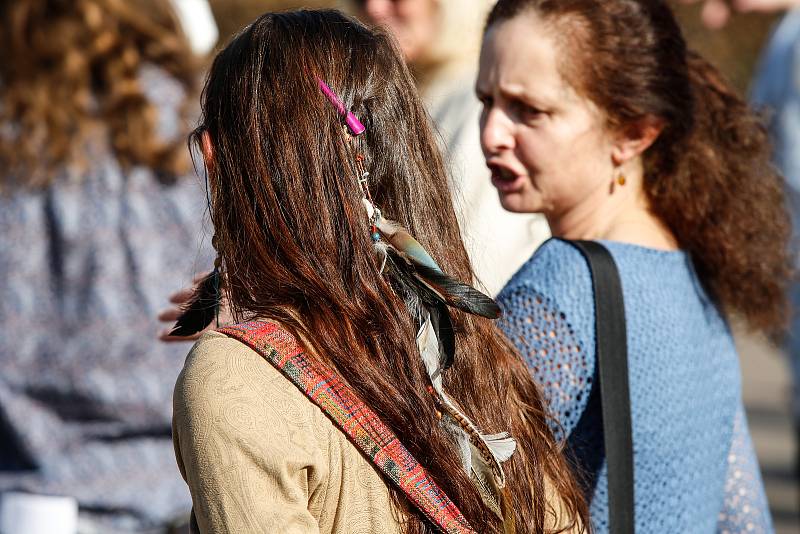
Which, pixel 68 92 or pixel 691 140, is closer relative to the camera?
pixel 691 140

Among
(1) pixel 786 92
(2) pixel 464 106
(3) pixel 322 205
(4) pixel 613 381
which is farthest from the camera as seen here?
(1) pixel 786 92

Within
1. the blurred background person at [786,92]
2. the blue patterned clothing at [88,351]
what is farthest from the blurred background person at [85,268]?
the blurred background person at [786,92]

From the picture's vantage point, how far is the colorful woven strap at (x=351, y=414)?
1.31 metres

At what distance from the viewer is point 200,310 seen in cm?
149

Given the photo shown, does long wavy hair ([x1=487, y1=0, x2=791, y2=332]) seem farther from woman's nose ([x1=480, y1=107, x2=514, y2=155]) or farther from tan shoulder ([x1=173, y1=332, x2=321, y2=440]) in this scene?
tan shoulder ([x1=173, y1=332, x2=321, y2=440])

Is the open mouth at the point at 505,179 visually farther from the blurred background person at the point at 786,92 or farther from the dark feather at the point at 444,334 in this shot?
the blurred background person at the point at 786,92

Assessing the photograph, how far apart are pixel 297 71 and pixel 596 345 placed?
79 centimetres

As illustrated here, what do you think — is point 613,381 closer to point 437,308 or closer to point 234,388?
point 437,308

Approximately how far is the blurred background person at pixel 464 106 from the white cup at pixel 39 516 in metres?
0.90

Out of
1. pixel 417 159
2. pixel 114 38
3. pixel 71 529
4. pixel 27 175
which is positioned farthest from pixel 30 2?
pixel 417 159

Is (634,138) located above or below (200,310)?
above

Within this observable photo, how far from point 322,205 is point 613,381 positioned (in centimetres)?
74

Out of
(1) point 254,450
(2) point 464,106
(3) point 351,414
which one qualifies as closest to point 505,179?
(2) point 464,106

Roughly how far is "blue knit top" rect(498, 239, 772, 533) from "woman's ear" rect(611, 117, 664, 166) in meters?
0.21
